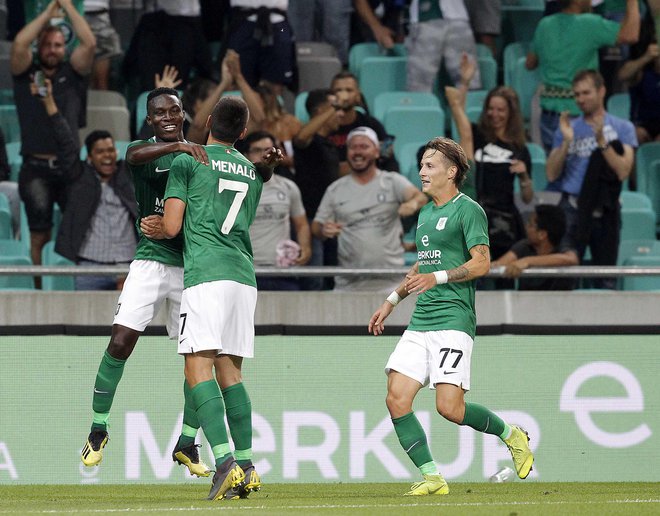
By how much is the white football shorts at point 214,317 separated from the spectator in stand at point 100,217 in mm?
3451

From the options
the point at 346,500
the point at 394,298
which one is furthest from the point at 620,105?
the point at 346,500

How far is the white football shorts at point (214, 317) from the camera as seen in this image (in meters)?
7.11

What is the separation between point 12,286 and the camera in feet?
36.4

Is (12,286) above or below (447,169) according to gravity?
below

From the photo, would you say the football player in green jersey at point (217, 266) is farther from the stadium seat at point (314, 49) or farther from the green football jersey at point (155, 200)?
the stadium seat at point (314, 49)

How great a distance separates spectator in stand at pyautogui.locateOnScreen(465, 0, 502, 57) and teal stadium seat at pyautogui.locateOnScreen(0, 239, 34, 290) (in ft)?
18.6

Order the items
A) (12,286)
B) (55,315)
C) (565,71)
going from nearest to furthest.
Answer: (55,315)
(12,286)
(565,71)

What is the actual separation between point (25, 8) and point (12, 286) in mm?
4098

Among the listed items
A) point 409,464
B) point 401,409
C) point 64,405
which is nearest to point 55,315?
point 64,405

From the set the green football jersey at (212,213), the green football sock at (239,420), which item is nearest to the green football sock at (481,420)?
the green football sock at (239,420)

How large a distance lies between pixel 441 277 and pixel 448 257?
261mm

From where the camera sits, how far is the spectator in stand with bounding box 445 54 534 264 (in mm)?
11094

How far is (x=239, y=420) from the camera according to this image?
7371 millimetres

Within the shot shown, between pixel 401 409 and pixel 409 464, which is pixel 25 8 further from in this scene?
pixel 401 409
